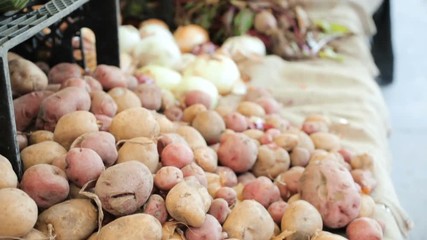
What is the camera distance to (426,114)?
368 cm

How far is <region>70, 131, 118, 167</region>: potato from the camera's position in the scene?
1.22m

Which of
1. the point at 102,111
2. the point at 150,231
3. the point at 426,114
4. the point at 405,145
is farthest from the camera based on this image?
the point at 426,114

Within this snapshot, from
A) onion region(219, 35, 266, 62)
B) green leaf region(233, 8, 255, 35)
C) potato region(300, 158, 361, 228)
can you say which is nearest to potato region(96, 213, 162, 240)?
potato region(300, 158, 361, 228)

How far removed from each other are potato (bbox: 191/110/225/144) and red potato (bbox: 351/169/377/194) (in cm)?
40

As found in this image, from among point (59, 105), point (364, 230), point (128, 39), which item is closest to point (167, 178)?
point (59, 105)

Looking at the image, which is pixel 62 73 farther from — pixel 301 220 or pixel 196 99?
pixel 301 220

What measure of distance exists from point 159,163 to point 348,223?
475 mm

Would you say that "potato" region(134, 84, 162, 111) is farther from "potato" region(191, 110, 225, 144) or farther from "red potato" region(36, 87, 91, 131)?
"red potato" region(36, 87, 91, 131)

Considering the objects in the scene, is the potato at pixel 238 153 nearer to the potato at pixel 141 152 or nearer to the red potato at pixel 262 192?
the red potato at pixel 262 192

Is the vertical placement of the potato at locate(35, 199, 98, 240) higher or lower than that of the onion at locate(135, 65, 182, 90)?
higher

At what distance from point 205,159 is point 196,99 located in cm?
49

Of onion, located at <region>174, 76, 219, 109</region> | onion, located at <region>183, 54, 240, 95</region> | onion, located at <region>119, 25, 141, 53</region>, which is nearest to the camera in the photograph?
onion, located at <region>174, 76, 219, 109</region>

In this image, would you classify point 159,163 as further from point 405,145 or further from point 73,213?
point 405,145

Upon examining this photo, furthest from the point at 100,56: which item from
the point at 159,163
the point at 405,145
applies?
the point at 405,145
